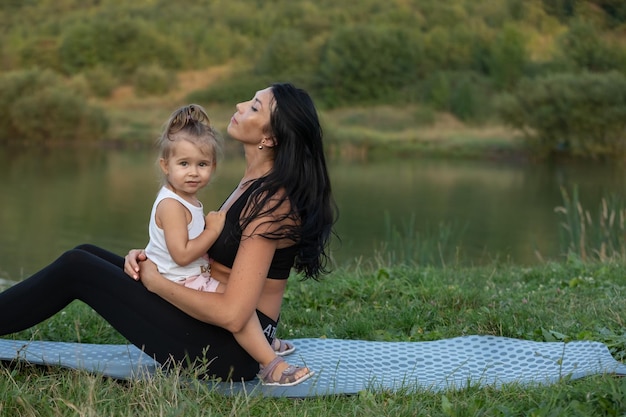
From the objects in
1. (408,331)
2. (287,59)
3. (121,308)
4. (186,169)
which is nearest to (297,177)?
(186,169)

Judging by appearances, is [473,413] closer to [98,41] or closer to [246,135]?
[246,135]

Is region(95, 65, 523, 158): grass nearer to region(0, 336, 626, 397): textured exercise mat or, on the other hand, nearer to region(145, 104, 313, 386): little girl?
region(0, 336, 626, 397): textured exercise mat

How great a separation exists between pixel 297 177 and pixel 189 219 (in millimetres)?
334

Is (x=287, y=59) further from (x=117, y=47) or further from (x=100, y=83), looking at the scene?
(x=117, y=47)

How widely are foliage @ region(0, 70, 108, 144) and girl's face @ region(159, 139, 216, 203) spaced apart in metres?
23.2

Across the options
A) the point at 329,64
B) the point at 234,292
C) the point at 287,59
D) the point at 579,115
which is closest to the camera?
the point at 234,292

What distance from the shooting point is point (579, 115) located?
21.5m

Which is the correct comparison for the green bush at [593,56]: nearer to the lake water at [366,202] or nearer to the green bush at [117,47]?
the lake water at [366,202]

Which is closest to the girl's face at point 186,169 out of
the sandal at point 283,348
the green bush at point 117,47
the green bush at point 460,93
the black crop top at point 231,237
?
the black crop top at point 231,237

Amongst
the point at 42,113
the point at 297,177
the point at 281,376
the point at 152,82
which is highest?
the point at 297,177

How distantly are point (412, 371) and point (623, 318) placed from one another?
1.04 m

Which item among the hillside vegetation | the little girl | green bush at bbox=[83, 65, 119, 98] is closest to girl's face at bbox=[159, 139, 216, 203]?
the little girl

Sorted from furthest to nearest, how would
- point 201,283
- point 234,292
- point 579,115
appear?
point 579,115, point 201,283, point 234,292

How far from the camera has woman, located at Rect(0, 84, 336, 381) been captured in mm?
2240
